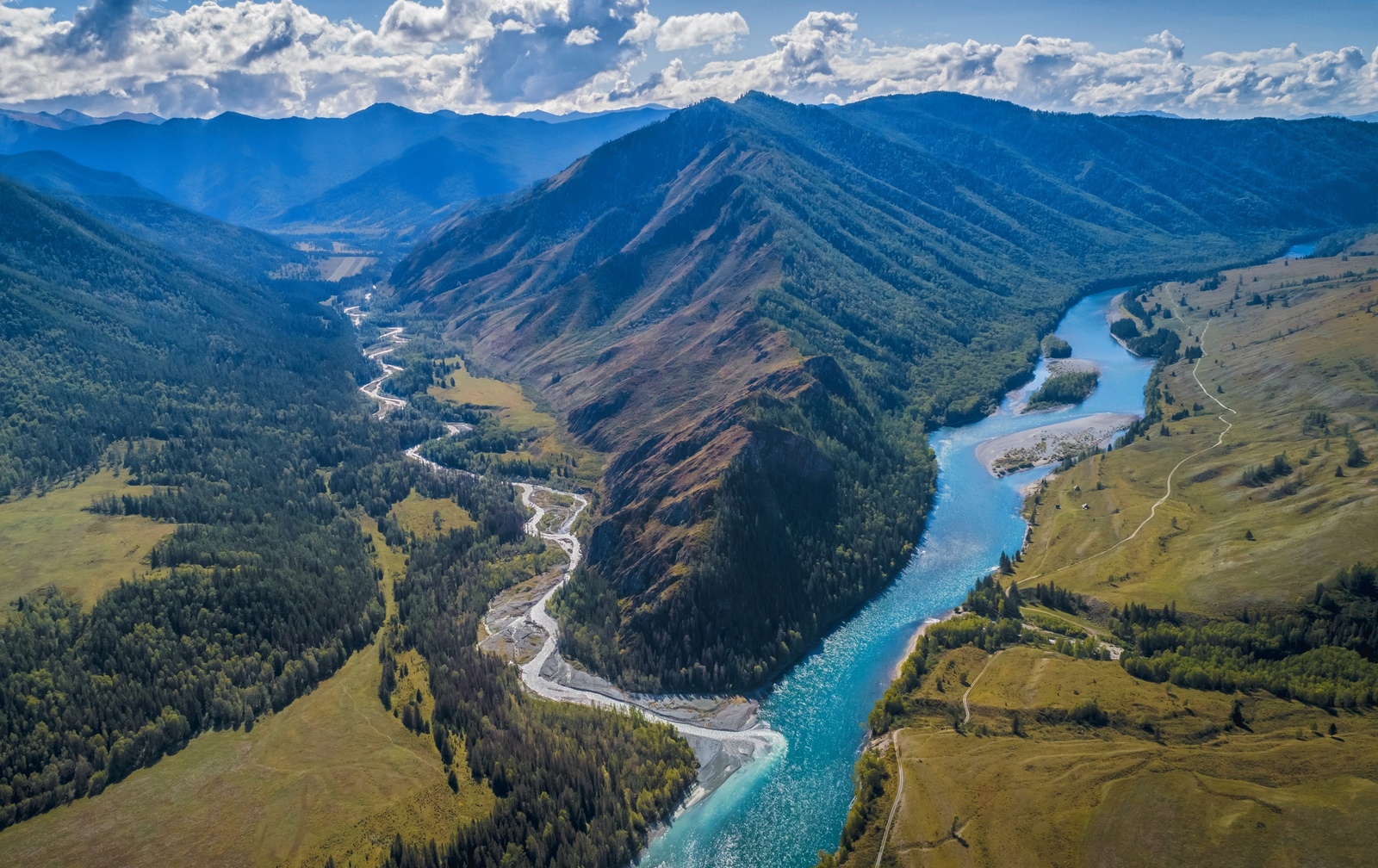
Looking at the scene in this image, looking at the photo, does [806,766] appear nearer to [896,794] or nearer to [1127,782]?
[896,794]

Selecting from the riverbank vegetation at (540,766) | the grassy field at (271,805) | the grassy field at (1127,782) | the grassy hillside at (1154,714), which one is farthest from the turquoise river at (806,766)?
the grassy field at (271,805)

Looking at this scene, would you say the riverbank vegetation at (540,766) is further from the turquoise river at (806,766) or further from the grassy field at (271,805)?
the turquoise river at (806,766)

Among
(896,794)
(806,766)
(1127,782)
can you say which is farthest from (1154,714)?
(806,766)

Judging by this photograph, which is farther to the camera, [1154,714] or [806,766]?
[806,766]

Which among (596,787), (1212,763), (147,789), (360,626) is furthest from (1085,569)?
(147,789)

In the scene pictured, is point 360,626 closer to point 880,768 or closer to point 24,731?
point 24,731
